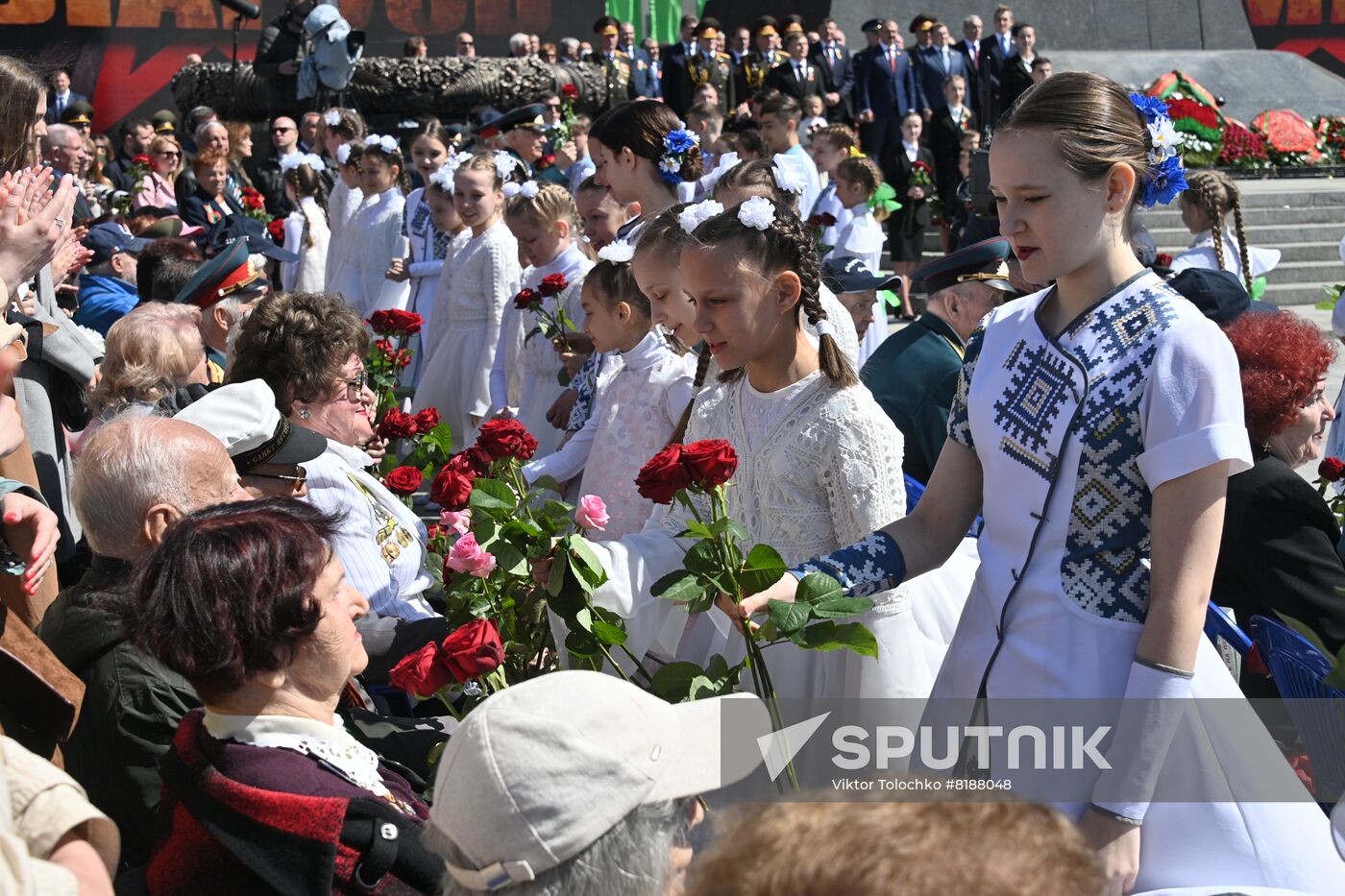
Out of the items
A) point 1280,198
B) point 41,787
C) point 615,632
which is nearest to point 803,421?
point 615,632

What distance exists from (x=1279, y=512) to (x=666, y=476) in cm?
190

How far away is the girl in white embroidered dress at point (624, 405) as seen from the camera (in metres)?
4.38

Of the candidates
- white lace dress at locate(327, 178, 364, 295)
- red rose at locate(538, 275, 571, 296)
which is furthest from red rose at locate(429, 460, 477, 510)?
white lace dress at locate(327, 178, 364, 295)

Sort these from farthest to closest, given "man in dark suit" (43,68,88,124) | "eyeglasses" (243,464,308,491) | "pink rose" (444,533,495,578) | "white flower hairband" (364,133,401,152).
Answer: "man in dark suit" (43,68,88,124) < "white flower hairband" (364,133,401,152) < "eyeglasses" (243,464,308,491) < "pink rose" (444,533,495,578)

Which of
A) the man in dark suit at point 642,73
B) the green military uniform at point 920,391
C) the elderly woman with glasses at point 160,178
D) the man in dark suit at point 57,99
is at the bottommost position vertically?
the man in dark suit at point 57,99

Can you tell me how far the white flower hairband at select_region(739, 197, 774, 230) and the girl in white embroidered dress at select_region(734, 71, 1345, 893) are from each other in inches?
34.2

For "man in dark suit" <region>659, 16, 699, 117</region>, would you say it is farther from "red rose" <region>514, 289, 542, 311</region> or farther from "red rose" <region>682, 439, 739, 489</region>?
"red rose" <region>682, 439, 739, 489</region>

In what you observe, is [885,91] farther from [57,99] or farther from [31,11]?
[31,11]

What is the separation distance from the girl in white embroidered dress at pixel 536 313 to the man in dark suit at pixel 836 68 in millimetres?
12959

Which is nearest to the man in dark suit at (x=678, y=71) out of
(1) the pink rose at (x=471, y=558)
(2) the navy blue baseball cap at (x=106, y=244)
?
(2) the navy blue baseball cap at (x=106, y=244)

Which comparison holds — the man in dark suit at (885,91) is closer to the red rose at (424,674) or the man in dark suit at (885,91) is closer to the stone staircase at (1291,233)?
the stone staircase at (1291,233)

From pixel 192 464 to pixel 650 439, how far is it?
1.80m

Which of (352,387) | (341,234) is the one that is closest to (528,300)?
(352,387)

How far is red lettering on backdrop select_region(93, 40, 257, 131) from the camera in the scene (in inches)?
1017
